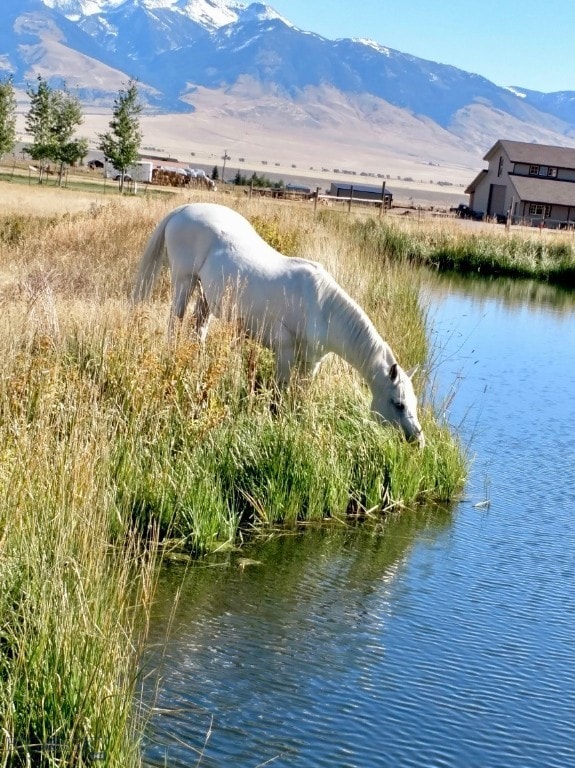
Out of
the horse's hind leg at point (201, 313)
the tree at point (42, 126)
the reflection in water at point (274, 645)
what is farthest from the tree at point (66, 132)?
the reflection in water at point (274, 645)

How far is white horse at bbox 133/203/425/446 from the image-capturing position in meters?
8.56

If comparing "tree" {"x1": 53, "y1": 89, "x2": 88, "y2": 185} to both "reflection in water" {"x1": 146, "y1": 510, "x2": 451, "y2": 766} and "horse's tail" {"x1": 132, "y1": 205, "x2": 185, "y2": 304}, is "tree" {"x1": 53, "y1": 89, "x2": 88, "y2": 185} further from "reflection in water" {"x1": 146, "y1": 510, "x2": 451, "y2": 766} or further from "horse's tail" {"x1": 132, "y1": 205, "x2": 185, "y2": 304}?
"reflection in water" {"x1": 146, "y1": 510, "x2": 451, "y2": 766}

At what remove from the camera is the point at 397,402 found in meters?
8.48

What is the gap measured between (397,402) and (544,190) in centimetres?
5903

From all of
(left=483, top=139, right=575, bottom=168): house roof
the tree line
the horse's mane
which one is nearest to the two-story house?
(left=483, top=139, right=575, bottom=168): house roof

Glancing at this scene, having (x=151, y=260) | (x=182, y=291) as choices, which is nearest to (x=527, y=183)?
(x=151, y=260)

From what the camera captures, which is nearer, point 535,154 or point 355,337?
point 355,337

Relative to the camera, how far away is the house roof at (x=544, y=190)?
62.8 metres

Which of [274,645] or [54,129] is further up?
[54,129]

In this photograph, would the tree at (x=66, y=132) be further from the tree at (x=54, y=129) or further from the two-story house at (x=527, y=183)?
the two-story house at (x=527, y=183)

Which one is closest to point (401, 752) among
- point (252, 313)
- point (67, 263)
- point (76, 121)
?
point (252, 313)

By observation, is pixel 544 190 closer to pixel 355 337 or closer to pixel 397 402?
pixel 355 337

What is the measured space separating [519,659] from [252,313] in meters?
3.88

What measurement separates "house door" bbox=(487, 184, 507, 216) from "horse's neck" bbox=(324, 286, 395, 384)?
6127 cm
